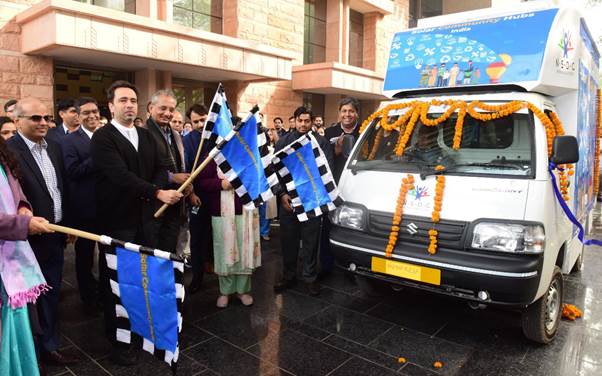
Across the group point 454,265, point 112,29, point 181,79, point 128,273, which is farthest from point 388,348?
point 181,79

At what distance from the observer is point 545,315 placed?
364 cm

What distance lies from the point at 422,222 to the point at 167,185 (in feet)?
7.25

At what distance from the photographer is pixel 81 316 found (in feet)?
13.8

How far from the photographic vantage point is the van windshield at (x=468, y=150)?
12.0ft

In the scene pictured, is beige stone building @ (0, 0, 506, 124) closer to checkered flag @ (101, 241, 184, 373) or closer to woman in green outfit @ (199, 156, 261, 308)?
woman in green outfit @ (199, 156, 261, 308)

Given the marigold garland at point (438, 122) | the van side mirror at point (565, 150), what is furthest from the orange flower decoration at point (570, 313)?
the van side mirror at point (565, 150)

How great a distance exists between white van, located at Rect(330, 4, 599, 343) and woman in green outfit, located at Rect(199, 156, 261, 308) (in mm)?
854

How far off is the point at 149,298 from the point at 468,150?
2882mm

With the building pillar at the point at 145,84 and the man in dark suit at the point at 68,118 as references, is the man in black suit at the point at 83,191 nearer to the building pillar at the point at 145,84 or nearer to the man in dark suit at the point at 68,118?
the man in dark suit at the point at 68,118

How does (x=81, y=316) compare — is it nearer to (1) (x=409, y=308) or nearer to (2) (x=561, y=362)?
(1) (x=409, y=308)

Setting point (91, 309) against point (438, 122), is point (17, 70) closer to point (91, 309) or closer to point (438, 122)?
point (91, 309)

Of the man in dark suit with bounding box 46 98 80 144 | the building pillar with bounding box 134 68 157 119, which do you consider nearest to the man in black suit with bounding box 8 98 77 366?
the man in dark suit with bounding box 46 98 80 144

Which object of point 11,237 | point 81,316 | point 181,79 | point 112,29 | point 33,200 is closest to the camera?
point 11,237

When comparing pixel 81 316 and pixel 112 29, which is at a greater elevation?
pixel 112 29
